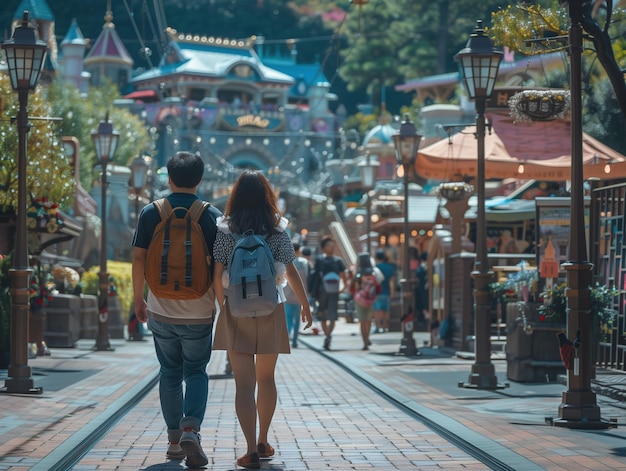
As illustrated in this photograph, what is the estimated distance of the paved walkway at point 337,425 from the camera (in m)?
8.55

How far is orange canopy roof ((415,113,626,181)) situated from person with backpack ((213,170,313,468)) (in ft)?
38.5

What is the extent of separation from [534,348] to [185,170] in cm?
750

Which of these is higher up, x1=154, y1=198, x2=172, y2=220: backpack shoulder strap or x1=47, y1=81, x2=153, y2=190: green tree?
x1=47, y1=81, x2=153, y2=190: green tree

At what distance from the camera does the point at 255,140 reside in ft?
334

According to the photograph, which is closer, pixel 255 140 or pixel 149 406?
pixel 149 406

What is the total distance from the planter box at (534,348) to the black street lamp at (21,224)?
531 cm

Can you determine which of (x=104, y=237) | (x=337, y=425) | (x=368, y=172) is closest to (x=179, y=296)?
(x=337, y=425)

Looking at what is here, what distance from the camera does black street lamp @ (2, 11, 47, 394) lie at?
44.8 feet

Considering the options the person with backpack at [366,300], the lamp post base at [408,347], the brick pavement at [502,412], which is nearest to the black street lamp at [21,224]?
the brick pavement at [502,412]

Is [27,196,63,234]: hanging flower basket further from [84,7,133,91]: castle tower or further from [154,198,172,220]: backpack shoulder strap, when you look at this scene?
[84,7,133,91]: castle tower

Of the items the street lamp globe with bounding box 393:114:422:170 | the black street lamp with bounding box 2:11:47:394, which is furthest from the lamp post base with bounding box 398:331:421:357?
the black street lamp with bounding box 2:11:47:394

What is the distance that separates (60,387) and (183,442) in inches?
269

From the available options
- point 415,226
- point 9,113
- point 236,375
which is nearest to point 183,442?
point 236,375

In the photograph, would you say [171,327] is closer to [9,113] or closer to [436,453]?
[436,453]
